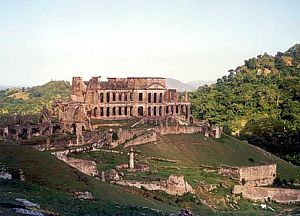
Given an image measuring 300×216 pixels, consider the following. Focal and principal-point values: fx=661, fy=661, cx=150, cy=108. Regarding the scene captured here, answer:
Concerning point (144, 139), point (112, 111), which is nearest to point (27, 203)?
point (144, 139)

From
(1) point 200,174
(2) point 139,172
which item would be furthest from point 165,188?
(1) point 200,174

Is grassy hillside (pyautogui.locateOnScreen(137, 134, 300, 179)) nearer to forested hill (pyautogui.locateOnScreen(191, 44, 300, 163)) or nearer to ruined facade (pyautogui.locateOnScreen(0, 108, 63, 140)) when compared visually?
forested hill (pyautogui.locateOnScreen(191, 44, 300, 163))

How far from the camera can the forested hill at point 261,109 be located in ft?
229

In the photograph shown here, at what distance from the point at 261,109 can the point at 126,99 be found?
23.8m

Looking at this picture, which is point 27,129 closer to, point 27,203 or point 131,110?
point 131,110

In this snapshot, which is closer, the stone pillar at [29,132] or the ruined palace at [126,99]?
the stone pillar at [29,132]

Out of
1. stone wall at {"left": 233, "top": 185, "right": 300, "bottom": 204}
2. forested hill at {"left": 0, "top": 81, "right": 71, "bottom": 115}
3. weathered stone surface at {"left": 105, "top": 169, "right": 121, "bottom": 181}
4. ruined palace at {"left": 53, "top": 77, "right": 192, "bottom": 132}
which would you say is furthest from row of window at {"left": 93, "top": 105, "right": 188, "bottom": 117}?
forested hill at {"left": 0, "top": 81, "right": 71, "bottom": 115}

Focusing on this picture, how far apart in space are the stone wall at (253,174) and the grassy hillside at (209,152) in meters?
1.90

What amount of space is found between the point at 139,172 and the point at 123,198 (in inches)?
439

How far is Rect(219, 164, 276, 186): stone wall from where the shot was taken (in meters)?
49.5

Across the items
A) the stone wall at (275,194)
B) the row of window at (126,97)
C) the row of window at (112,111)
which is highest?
the row of window at (126,97)

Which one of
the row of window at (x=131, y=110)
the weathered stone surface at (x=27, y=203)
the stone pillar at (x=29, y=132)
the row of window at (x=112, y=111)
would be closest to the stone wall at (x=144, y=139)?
the stone pillar at (x=29, y=132)

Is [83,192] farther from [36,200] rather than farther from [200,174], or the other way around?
[200,174]

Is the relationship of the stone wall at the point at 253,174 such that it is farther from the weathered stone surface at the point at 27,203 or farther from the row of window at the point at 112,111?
the weathered stone surface at the point at 27,203
